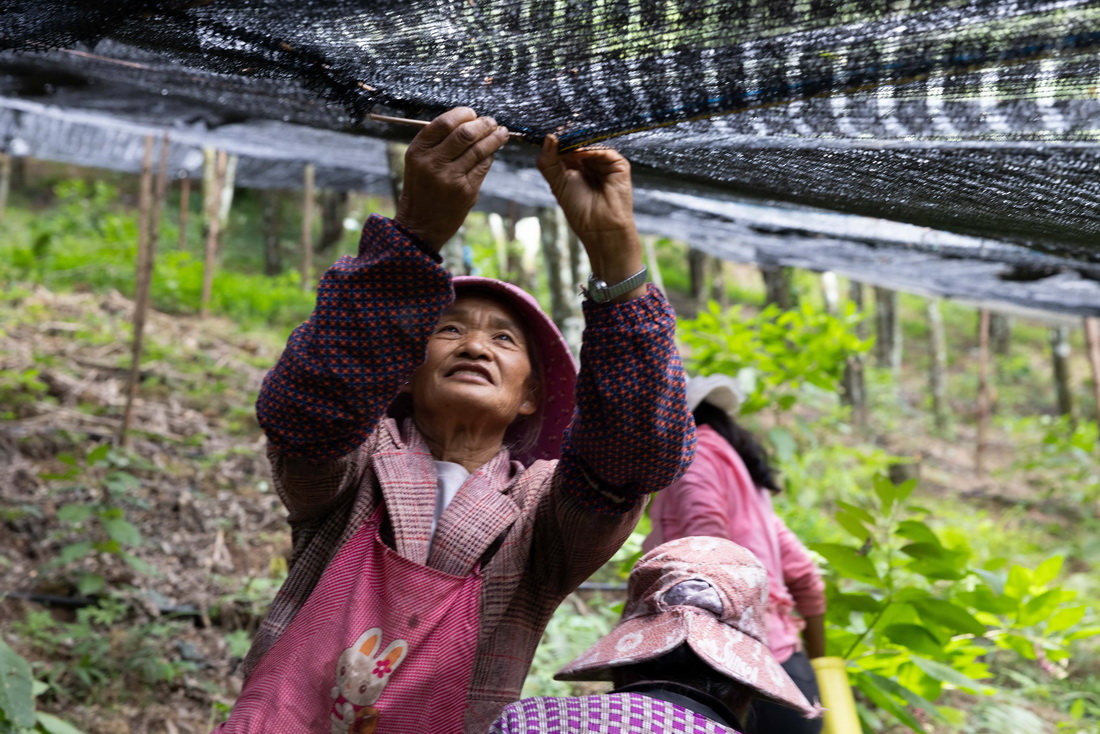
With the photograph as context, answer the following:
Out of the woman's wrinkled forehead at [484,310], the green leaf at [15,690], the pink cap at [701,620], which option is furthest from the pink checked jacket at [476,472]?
the green leaf at [15,690]

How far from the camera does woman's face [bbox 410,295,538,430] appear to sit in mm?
1773

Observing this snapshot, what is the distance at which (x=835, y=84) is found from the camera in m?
1.43

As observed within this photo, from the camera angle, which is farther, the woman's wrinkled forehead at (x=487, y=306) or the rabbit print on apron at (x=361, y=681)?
the woman's wrinkled forehead at (x=487, y=306)

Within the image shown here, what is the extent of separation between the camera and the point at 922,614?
9.11 ft

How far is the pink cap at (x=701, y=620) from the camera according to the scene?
1493mm

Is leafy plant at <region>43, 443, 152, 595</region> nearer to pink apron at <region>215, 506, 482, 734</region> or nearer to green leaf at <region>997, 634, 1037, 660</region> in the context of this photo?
pink apron at <region>215, 506, 482, 734</region>

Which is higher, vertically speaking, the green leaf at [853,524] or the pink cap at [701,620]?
the pink cap at [701,620]

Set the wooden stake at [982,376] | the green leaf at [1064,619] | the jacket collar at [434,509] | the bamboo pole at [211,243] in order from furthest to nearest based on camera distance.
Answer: the wooden stake at [982,376] → the bamboo pole at [211,243] → the green leaf at [1064,619] → the jacket collar at [434,509]

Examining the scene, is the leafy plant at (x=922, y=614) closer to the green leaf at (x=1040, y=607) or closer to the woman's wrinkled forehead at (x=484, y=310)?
the green leaf at (x=1040, y=607)

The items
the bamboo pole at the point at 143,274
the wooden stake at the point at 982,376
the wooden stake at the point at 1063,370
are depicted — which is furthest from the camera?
the wooden stake at the point at 1063,370

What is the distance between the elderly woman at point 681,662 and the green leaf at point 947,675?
1383 millimetres

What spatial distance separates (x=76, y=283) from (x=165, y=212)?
29.7ft

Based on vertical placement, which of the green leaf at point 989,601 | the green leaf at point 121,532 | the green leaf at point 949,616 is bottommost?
the green leaf at point 989,601

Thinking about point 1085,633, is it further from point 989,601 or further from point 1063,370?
point 1063,370
